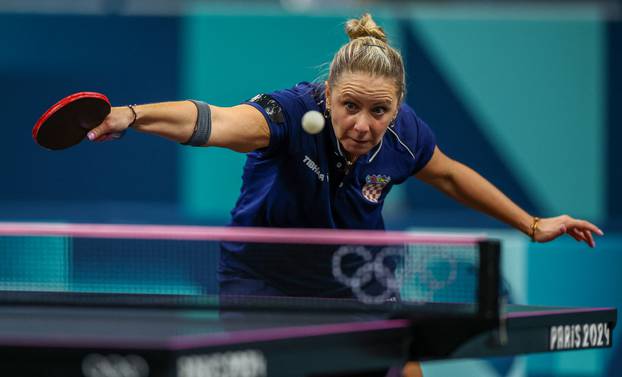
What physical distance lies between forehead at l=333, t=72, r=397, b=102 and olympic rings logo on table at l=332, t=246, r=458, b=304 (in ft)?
1.75

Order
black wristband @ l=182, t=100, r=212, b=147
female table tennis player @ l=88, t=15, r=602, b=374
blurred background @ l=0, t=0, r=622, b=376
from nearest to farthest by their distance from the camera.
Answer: black wristband @ l=182, t=100, r=212, b=147 → female table tennis player @ l=88, t=15, r=602, b=374 → blurred background @ l=0, t=0, r=622, b=376

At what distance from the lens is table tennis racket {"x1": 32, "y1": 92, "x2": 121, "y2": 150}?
2932mm

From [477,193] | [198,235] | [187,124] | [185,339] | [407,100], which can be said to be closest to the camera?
[185,339]

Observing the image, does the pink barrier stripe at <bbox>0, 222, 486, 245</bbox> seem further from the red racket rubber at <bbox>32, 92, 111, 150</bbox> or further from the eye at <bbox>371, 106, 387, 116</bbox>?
the eye at <bbox>371, 106, 387, 116</bbox>

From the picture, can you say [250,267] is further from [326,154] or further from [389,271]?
[389,271]

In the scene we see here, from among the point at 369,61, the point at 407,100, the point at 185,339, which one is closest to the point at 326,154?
the point at 369,61

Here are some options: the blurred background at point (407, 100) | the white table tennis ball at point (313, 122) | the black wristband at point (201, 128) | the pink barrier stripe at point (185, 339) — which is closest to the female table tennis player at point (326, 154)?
the black wristband at point (201, 128)

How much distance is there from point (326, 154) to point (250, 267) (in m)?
0.49

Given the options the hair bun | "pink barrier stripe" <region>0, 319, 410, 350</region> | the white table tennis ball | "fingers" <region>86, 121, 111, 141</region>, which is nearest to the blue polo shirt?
the white table tennis ball

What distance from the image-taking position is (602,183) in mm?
5914

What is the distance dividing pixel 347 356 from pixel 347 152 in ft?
3.75

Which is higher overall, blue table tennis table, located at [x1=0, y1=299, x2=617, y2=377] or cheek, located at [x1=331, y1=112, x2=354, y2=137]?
cheek, located at [x1=331, y1=112, x2=354, y2=137]

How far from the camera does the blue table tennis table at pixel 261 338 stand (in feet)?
7.77

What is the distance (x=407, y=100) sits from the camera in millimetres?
6086
